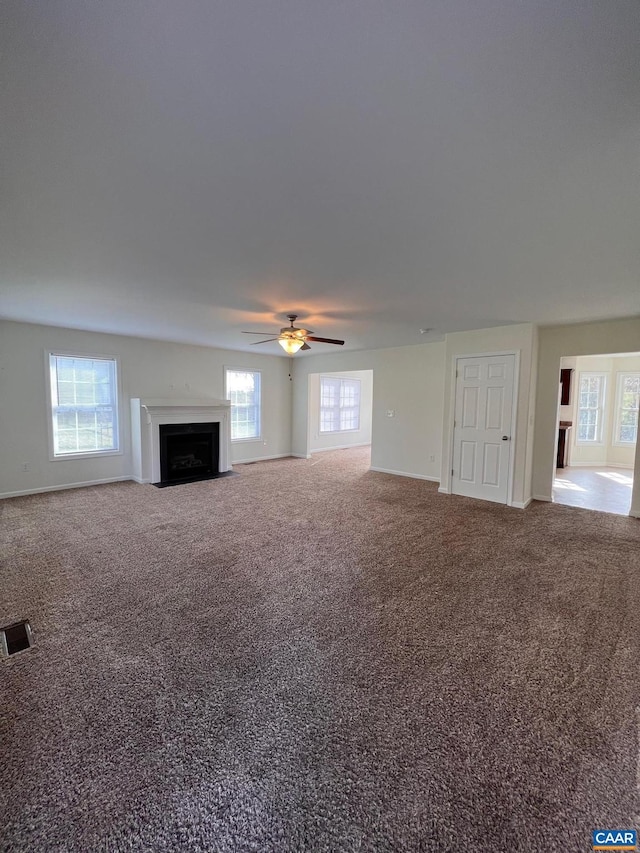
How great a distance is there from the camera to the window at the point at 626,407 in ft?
24.5

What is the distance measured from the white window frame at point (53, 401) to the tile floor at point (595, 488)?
7076mm

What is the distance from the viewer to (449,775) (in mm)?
1425

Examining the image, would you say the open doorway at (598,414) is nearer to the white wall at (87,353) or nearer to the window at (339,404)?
the window at (339,404)

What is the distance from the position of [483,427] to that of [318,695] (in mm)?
4505

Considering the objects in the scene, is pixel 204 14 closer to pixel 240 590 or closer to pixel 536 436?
pixel 240 590

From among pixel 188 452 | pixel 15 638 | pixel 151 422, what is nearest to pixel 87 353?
pixel 151 422

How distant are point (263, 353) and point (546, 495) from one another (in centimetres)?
594

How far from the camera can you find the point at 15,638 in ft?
7.25

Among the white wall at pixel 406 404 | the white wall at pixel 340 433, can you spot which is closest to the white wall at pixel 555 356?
the white wall at pixel 406 404

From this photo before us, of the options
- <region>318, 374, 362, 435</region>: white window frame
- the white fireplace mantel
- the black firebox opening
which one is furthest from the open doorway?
the white fireplace mantel

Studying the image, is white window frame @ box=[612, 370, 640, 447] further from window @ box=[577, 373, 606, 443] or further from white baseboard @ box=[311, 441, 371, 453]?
white baseboard @ box=[311, 441, 371, 453]

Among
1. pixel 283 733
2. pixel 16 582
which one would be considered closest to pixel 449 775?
pixel 283 733

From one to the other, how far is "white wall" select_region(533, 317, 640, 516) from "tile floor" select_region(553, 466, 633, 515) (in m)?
0.39

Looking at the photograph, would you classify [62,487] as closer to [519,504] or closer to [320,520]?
[320,520]
